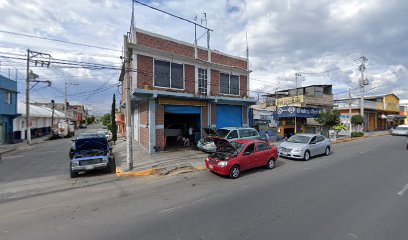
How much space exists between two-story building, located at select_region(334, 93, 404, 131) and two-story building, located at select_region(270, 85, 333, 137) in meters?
8.39

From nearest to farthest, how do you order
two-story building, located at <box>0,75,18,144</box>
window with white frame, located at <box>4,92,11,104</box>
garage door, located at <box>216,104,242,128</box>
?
garage door, located at <box>216,104,242,128</box> < two-story building, located at <box>0,75,18,144</box> < window with white frame, located at <box>4,92,11,104</box>

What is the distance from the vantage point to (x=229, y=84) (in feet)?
59.1

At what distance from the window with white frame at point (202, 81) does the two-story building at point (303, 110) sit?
9.84 m

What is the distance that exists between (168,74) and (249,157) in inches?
348

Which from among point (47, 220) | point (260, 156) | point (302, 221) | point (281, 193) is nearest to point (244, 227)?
point (302, 221)

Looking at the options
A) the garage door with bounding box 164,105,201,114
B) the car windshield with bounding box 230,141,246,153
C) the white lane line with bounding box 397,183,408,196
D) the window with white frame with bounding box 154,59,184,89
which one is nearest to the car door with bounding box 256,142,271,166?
the car windshield with bounding box 230,141,246,153

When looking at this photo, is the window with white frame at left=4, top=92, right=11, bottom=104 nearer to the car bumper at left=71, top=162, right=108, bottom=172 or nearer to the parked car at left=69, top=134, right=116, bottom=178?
the parked car at left=69, top=134, right=116, bottom=178

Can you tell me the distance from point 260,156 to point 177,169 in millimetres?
4130

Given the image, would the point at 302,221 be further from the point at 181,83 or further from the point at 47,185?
the point at 181,83

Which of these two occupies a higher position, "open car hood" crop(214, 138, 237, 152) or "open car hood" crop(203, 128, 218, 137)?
"open car hood" crop(203, 128, 218, 137)

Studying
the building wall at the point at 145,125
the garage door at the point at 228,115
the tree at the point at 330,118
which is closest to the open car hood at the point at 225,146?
the building wall at the point at 145,125

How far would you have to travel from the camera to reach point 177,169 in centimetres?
1004

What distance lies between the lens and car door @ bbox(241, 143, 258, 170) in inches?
349

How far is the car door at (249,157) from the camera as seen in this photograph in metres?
8.85
